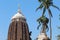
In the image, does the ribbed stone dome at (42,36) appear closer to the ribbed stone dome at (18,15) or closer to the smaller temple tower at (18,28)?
the smaller temple tower at (18,28)

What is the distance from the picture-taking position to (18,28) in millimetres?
61938

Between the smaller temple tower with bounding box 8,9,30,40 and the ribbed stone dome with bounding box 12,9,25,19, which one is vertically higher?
the ribbed stone dome with bounding box 12,9,25,19

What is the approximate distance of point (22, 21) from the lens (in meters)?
61.7

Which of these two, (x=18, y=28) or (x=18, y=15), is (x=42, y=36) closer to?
(x=18, y=28)

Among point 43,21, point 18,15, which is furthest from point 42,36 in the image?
point 18,15

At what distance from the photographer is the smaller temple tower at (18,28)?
61.3m

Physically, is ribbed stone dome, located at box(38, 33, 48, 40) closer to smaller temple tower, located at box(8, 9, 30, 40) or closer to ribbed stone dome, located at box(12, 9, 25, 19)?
smaller temple tower, located at box(8, 9, 30, 40)

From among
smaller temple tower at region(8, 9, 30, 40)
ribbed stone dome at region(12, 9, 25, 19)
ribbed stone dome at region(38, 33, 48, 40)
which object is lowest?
ribbed stone dome at region(38, 33, 48, 40)

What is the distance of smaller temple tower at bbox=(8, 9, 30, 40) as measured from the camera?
61281 mm

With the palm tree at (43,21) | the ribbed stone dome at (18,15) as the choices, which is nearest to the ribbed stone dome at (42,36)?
the palm tree at (43,21)

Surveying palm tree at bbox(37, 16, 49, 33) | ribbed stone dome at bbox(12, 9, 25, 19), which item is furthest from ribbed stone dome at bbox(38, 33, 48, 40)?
ribbed stone dome at bbox(12, 9, 25, 19)

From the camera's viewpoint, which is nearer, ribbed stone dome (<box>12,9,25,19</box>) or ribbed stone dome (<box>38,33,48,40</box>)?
ribbed stone dome (<box>38,33,48,40</box>)

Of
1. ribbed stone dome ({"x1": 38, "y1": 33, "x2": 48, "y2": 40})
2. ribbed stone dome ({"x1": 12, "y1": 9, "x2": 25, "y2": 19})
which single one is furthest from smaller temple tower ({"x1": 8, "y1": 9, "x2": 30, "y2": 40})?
ribbed stone dome ({"x1": 38, "y1": 33, "x2": 48, "y2": 40})

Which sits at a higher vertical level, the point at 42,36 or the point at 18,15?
the point at 18,15
